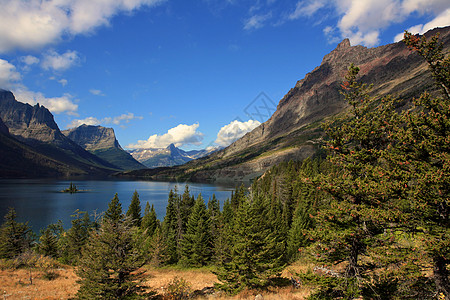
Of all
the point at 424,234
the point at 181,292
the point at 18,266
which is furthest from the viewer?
the point at 18,266

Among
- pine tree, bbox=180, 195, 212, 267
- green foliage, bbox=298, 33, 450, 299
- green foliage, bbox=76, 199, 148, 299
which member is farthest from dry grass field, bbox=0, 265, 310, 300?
pine tree, bbox=180, 195, 212, 267

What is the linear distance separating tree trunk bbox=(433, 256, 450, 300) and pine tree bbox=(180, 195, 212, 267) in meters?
41.3

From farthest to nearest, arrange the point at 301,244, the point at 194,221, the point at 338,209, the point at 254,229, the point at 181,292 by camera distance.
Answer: the point at 194,221 < the point at 301,244 < the point at 254,229 < the point at 181,292 < the point at 338,209

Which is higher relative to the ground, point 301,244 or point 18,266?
point 18,266

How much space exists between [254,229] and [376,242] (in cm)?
1421

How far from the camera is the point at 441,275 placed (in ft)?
36.5

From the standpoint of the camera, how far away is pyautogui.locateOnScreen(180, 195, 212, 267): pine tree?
47.3 m

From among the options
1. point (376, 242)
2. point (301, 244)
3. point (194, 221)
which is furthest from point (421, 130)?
point (194, 221)

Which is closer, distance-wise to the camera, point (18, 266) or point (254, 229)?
point (254, 229)

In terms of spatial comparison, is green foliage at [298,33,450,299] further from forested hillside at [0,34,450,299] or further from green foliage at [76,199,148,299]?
green foliage at [76,199,148,299]

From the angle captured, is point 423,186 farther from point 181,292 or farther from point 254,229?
point 181,292

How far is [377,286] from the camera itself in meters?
12.7

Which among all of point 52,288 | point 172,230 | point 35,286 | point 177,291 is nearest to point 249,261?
point 177,291

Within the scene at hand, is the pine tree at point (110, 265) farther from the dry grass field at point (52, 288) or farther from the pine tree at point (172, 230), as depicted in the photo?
the pine tree at point (172, 230)
